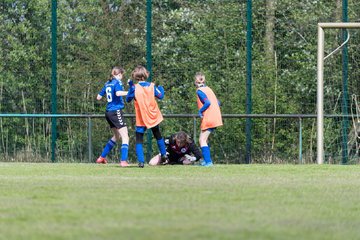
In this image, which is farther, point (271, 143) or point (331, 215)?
point (271, 143)

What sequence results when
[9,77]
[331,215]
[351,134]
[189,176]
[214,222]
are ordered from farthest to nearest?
1. [9,77]
2. [351,134]
3. [189,176]
4. [331,215]
5. [214,222]

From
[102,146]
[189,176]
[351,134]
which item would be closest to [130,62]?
[102,146]

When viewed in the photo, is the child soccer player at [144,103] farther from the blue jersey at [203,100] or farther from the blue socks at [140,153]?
the blue jersey at [203,100]

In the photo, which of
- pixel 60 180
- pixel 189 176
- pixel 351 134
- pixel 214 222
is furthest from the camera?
pixel 351 134

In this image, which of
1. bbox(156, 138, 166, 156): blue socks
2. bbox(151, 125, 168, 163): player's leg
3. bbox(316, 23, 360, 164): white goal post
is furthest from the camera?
bbox(316, 23, 360, 164): white goal post

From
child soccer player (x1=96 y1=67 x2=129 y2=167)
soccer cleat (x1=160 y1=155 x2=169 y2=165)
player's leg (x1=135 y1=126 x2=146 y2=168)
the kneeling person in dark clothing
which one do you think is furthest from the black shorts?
the kneeling person in dark clothing

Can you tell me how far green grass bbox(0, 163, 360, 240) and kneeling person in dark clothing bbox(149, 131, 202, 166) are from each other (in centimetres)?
310

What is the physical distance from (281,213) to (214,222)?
36.8 inches

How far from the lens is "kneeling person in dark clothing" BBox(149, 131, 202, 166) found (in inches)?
701

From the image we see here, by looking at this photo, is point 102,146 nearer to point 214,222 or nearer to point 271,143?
point 271,143

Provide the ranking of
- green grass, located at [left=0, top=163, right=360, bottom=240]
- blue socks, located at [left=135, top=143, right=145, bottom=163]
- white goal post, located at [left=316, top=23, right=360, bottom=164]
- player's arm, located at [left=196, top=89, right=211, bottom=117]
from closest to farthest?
1. green grass, located at [left=0, top=163, right=360, bottom=240]
2. blue socks, located at [left=135, top=143, right=145, bottom=163]
3. player's arm, located at [left=196, top=89, right=211, bottom=117]
4. white goal post, located at [left=316, top=23, right=360, bottom=164]

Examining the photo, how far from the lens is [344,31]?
20312mm

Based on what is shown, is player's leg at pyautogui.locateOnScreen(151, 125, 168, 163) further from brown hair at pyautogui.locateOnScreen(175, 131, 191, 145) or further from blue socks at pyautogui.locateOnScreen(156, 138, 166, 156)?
brown hair at pyautogui.locateOnScreen(175, 131, 191, 145)

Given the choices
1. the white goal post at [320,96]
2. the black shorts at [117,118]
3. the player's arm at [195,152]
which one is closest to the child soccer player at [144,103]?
the black shorts at [117,118]
